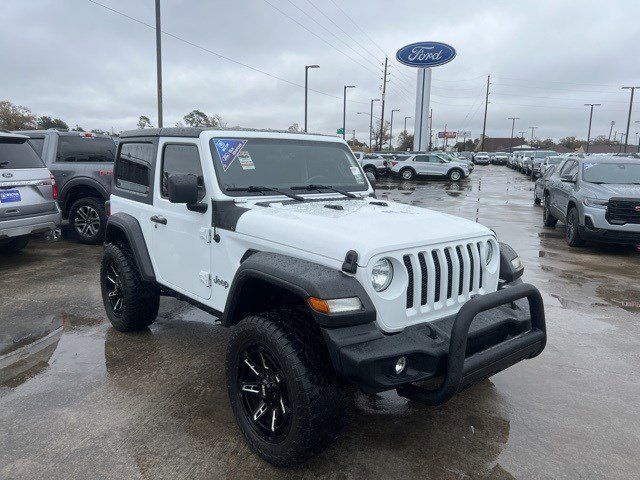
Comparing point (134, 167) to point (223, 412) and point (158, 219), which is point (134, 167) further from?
point (223, 412)

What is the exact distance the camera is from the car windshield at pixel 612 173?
900 cm

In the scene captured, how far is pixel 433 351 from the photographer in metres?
2.49

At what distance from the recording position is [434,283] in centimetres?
277

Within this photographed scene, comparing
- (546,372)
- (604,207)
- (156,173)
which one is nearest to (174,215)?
(156,173)

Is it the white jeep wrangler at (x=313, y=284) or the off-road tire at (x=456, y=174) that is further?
the off-road tire at (x=456, y=174)

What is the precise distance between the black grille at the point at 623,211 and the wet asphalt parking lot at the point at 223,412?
3.16 meters

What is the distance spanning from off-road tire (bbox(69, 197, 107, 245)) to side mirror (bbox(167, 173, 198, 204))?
570 centimetres

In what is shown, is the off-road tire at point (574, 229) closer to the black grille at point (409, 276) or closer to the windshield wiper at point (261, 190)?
the windshield wiper at point (261, 190)

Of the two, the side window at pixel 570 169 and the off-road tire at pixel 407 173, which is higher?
the side window at pixel 570 169

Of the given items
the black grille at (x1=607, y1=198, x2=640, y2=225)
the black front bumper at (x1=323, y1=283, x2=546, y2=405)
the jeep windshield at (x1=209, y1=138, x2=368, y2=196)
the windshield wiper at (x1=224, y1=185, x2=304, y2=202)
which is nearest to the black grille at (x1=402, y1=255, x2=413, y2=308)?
the black front bumper at (x1=323, y1=283, x2=546, y2=405)

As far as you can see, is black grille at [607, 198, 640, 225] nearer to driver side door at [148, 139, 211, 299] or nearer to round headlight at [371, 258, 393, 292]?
round headlight at [371, 258, 393, 292]

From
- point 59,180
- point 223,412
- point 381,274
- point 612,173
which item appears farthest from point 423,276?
point 612,173

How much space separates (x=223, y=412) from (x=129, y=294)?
1.64m

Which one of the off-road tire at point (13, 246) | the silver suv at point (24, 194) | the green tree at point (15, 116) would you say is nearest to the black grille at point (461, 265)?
the silver suv at point (24, 194)
